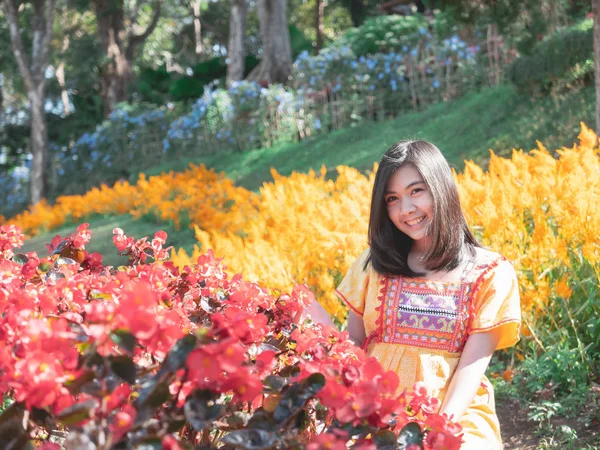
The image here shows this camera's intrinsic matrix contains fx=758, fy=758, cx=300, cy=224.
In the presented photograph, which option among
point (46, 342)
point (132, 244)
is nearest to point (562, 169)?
point (132, 244)

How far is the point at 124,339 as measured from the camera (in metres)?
1.07

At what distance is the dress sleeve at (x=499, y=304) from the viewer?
2139 millimetres

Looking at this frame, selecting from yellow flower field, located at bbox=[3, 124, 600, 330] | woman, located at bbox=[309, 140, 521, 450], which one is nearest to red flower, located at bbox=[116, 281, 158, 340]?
woman, located at bbox=[309, 140, 521, 450]

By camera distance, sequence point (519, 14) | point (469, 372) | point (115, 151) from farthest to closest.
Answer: point (115, 151), point (519, 14), point (469, 372)

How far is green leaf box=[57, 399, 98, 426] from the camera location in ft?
3.29

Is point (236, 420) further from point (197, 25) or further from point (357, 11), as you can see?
point (197, 25)

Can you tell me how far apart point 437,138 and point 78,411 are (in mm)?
8319

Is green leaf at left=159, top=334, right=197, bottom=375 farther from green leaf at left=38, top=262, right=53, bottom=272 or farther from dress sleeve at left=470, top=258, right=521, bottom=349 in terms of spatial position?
dress sleeve at left=470, top=258, right=521, bottom=349

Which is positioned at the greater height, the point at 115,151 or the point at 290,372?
the point at 290,372

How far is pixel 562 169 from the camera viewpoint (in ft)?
11.6

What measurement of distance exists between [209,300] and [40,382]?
2.24 ft

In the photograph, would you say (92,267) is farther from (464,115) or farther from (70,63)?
(70,63)

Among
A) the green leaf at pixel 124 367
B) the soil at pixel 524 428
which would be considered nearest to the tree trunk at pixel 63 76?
the soil at pixel 524 428

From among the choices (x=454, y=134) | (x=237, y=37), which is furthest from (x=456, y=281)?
(x=237, y=37)
